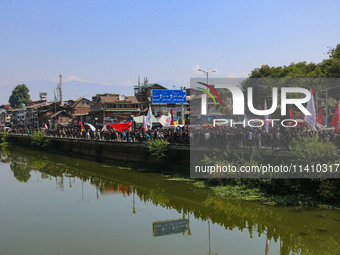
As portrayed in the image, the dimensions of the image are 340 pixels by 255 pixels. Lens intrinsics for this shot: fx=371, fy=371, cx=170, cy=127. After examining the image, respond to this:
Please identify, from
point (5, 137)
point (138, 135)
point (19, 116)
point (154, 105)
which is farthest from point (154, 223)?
point (19, 116)

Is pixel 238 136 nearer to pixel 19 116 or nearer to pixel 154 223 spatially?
pixel 154 223

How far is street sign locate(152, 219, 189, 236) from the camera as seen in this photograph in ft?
57.4

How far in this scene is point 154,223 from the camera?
18.5 metres

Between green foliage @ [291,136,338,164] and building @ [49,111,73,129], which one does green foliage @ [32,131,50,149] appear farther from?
green foliage @ [291,136,338,164]

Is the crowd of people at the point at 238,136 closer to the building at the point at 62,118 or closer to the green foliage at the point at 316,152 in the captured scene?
the green foliage at the point at 316,152

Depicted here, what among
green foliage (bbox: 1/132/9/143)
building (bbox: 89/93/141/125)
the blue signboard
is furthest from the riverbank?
green foliage (bbox: 1/132/9/143)

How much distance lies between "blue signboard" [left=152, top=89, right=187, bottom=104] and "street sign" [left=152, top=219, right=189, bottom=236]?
875 inches

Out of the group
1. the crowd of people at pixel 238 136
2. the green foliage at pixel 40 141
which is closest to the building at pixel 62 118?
the green foliage at pixel 40 141

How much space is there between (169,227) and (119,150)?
2294 cm

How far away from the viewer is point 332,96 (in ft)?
136

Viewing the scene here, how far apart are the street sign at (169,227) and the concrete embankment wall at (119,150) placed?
10796 mm

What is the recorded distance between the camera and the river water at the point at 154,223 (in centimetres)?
1528

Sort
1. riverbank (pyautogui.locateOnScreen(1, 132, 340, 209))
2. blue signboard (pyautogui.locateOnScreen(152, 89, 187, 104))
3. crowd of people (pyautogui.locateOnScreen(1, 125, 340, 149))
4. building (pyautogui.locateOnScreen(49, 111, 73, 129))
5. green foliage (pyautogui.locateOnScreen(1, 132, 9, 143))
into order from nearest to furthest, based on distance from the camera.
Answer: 1. riverbank (pyautogui.locateOnScreen(1, 132, 340, 209))
2. crowd of people (pyautogui.locateOnScreen(1, 125, 340, 149))
3. blue signboard (pyautogui.locateOnScreen(152, 89, 187, 104))
4. green foliage (pyautogui.locateOnScreen(1, 132, 9, 143))
5. building (pyautogui.locateOnScreen(49, 111, 73, 129))

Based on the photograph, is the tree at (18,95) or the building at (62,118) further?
the tree at (18,95)
